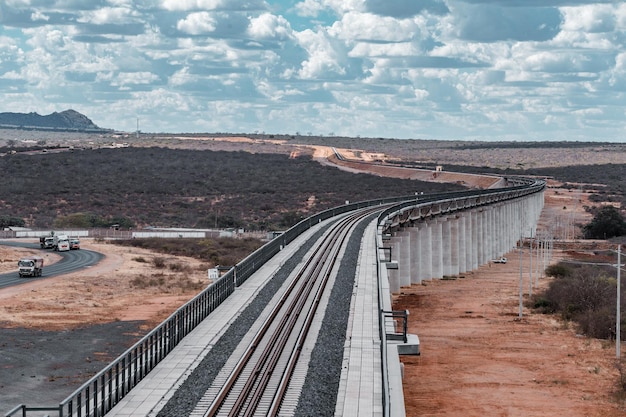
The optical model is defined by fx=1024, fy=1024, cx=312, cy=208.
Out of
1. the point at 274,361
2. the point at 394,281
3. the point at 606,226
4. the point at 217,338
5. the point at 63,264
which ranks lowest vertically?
the point at 394,281

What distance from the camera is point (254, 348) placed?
27625mm

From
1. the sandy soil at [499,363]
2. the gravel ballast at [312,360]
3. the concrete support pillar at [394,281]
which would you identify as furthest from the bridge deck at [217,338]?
the concrete support pillar at [394,281]

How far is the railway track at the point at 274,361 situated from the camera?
71.3 feet

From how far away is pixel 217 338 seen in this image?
94.0 feet

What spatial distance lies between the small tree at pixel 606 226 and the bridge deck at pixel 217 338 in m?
77.4

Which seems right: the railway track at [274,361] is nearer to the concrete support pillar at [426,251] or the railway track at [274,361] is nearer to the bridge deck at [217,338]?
the bridge deck at [217,338]

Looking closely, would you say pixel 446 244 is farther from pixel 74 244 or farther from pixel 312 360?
pixel 312 360

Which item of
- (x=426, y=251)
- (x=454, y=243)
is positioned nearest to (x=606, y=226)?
(x=454, y=243)

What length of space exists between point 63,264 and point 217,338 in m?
45.9

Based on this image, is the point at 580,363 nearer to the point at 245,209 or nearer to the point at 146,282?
the point at 146,282

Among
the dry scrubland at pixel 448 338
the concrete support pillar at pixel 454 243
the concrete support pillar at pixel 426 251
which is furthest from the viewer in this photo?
the concrete support pillar at pixel 454 243

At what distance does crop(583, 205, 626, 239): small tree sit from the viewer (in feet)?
363

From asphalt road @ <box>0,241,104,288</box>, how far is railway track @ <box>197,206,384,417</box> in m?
26.0

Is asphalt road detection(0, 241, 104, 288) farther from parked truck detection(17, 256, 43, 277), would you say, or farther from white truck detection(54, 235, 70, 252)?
white truck detection(54, 235, 70, 252)
